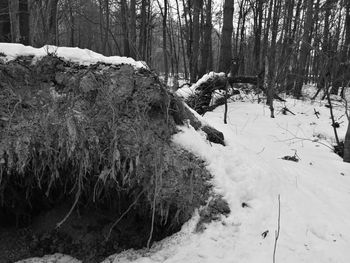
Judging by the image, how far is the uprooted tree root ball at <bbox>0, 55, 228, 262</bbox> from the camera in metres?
2.64

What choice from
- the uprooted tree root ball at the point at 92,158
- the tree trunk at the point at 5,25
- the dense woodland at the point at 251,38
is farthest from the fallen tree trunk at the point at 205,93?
the tree trunk at the point at 5,25

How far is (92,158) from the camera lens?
270 cm

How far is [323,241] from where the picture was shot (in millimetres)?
2680

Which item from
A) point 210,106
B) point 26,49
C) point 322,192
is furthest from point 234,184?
point 210,106

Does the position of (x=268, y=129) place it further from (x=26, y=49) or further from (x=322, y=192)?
(x=26, y=49)

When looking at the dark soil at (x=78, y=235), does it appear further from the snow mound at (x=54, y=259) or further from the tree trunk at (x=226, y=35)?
the tree trunk at (x=226, y=35)

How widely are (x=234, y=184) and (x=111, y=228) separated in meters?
1.19

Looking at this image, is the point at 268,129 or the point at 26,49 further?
the point at 268,129

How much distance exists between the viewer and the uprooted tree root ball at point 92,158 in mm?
2645

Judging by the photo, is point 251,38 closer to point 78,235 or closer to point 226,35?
point 226,35

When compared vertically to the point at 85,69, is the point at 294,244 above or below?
below

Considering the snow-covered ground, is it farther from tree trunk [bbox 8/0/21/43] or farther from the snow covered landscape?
tree trunk [bbox 8/0/21/43]

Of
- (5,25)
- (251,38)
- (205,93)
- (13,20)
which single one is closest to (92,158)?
(205,93)

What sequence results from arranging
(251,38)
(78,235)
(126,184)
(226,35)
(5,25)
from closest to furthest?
(126,184), (78,235), (5,25), (226,35), (251,38)
